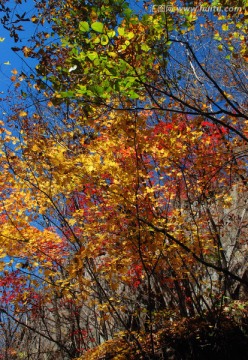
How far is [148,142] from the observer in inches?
202

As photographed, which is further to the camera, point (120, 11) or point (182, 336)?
point (182, 336)

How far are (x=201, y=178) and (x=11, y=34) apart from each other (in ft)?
15.5

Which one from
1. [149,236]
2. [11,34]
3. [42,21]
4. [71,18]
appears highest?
[42,21]

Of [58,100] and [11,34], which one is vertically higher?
[11,34]

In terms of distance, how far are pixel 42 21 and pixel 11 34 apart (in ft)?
2.46

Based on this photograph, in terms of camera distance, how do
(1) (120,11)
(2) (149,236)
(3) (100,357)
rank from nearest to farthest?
(1) (120,11) < (2) (149,236) < (3) (100,357)

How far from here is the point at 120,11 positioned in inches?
124

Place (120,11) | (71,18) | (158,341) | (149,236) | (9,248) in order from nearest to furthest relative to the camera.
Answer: (120,11) → (71,18) → (149,236) → (9,248) → (158,341)

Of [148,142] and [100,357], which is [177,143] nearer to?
[148,142]

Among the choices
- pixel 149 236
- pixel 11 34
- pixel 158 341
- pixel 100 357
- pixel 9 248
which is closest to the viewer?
pixel 11 34

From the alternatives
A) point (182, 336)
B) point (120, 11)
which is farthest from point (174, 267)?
point (120, 11)

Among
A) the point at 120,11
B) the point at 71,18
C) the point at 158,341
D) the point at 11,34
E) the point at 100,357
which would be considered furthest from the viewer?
the point at 100,357

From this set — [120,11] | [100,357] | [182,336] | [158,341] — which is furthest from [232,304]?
[120,11]

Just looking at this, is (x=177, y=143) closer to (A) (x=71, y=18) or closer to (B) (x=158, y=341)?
(A) (x=71, y=18)
